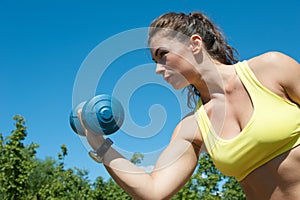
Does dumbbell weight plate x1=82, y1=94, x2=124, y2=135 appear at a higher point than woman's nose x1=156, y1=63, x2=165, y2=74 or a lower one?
lower

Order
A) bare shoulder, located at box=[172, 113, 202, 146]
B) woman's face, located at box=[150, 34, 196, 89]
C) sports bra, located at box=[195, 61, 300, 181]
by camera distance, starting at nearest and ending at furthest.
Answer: sports bra, located at box=[195, 61, 300, 181] < woman's face, located at box=[150, 34, 196, 89] < bare shoulder, located at box=[172, 113, 202, 146]

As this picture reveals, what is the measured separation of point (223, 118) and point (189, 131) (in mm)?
197

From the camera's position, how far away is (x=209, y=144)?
229 centimetres

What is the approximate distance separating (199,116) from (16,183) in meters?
11.0

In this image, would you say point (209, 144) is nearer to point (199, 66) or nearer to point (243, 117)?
point (243, 117)

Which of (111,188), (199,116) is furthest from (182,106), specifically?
(111,188)

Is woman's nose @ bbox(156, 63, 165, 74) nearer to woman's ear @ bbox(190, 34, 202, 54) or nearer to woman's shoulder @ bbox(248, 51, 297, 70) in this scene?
woman's ear @ bbox(190, 34, 202, 54)

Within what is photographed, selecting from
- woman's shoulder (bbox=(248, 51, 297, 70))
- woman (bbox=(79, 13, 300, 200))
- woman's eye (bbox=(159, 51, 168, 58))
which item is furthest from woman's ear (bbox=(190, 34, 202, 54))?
woman's shoulder (bbox=(248, 51, 297, 70))

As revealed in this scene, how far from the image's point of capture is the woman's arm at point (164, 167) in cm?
236

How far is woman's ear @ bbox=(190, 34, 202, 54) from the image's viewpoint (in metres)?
2.31

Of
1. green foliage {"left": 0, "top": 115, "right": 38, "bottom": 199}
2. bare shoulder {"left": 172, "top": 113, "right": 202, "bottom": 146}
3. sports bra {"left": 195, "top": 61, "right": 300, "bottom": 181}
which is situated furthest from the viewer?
green foliage {"left": 0, "top": 115, "right": 38, "bottom": 199}

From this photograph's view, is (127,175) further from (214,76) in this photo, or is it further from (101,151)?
(214,76)

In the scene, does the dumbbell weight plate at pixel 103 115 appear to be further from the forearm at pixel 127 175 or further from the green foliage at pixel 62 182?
the green foliage at pixel 62 182

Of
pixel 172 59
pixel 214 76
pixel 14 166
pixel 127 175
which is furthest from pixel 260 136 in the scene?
pixel 14 166
